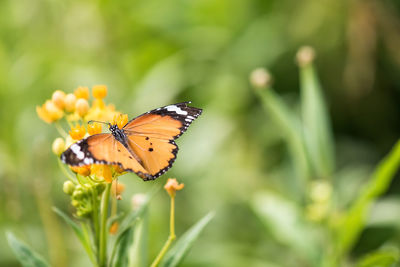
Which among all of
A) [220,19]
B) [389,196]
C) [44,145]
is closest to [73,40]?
[220,19]

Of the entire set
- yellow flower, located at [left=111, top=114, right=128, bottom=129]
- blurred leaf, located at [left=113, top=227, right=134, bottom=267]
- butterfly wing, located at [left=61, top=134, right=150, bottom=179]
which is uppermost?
yellow flower, located at [left=111, top=114, right=128, bottom=129]

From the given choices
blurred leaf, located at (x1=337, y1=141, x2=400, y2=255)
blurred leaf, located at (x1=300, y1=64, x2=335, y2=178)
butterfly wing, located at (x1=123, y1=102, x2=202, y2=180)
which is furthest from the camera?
blurred leaf, located at (x1=300, y1=64, x2=335, y2=178)

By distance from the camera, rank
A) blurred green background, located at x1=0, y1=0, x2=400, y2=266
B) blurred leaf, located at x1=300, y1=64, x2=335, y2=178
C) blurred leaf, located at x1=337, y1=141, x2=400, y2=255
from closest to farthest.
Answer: blurred leaf, located at x1=337, y1=141, x2=400, y2=255 → blurred leaf, located at x1=300, y1=64, x2=335, y2=178 → blurred green background, located at x1=0, y1=0, x2=400, y2=266

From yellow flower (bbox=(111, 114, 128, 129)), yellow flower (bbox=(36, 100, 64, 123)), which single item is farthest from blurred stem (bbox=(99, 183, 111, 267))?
yellow flower (bbox=(36, 100, 64, 123))

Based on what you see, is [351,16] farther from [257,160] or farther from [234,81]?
[257,160]

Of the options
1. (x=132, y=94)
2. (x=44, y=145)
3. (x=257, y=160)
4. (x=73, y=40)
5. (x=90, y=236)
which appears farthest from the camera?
(x=73, y=40)

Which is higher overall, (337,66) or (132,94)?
(337,66)

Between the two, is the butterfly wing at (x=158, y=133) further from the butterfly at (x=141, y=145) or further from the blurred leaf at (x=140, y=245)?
the blurred leaf at (x=140, y=245)

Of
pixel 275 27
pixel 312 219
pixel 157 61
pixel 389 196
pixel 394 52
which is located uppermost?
pixel 275 27

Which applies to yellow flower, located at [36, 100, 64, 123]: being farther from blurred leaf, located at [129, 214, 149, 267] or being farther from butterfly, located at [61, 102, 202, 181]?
blurred leaf, located at [129, 214, 149, 267]
